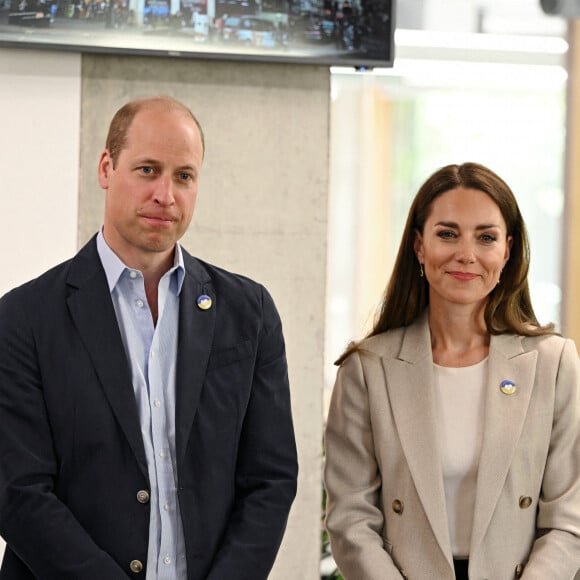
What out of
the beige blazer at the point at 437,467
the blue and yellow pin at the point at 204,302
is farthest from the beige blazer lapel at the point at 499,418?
the blue and yellow pin at the point at 204,302

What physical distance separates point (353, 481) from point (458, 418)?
288 mm

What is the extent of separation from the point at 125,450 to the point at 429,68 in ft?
12.2

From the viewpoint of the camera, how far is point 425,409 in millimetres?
2387

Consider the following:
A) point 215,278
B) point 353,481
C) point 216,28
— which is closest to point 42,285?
point 215,278

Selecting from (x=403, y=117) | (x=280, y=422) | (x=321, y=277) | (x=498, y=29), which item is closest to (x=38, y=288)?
(x=280, y=422)

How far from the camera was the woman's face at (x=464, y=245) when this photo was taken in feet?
7.88

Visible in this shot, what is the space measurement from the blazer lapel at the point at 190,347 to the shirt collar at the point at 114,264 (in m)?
0.02

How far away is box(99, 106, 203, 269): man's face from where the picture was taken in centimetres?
211

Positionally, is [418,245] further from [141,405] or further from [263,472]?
[141,405]

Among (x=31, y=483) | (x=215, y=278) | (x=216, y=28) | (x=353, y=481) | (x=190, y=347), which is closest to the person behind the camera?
(x=31, y=483)

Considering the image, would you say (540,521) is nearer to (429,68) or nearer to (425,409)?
(425,409)

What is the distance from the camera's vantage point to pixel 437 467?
2.32 metres

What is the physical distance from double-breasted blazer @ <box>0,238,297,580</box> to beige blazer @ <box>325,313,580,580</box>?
0.27m

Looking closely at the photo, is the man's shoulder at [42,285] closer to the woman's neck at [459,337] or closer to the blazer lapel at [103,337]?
the blazer lapel at [103,337]
